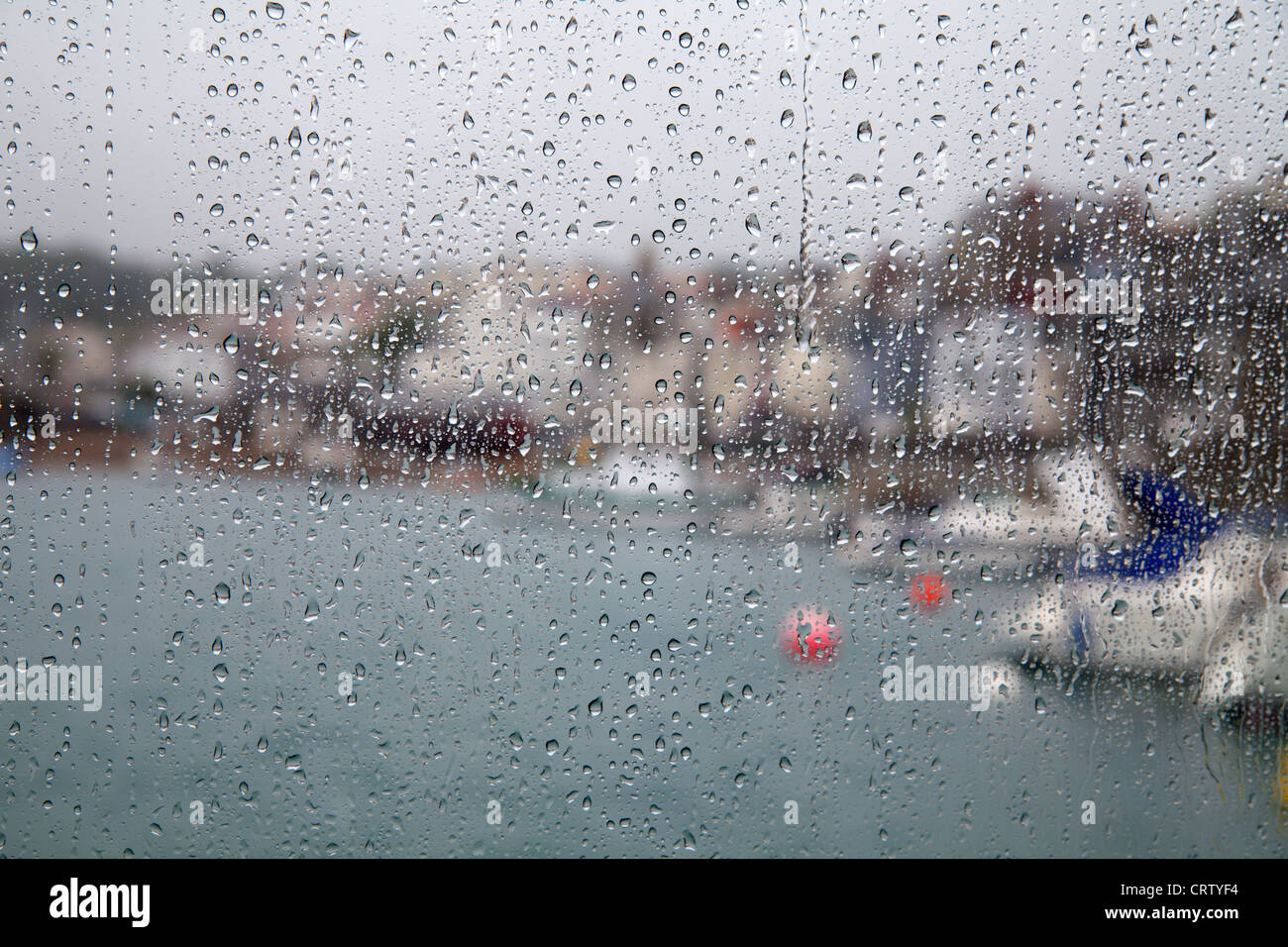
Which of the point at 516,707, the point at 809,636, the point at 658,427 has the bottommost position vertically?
the point at 516,707

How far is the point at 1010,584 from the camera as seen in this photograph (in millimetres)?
1043

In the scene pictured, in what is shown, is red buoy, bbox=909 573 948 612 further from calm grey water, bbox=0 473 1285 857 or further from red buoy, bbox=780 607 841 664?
red buoy, bbox=780 607 841 664

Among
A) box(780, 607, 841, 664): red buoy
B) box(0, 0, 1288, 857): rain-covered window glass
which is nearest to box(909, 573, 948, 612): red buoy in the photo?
box(0, 0, 1288, 857): rain-covered window glass

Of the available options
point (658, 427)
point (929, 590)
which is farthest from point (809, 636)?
point (658, 427)

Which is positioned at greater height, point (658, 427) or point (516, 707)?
point (658, 427)

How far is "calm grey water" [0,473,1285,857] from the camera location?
1.05 meters

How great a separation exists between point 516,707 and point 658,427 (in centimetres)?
51

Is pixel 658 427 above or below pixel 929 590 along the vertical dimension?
above

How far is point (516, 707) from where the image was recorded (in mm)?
1068

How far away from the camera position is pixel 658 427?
1035 millimetres

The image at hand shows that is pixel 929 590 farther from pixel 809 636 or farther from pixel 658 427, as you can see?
pixel 658 427

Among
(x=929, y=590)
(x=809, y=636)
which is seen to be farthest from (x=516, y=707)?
(x=929, y=590)

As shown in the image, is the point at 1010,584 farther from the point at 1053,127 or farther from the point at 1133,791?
the point at 1053,127

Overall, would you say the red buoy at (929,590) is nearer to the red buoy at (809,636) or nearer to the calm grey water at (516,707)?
the calm grey water at (516,707)
